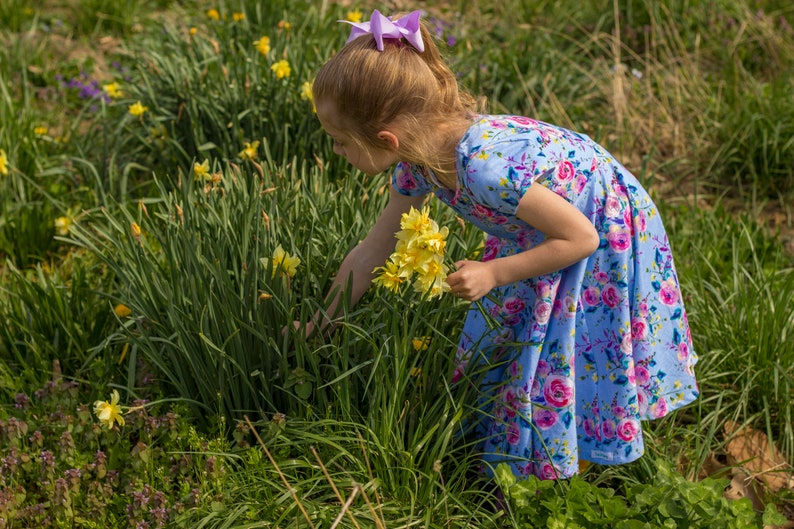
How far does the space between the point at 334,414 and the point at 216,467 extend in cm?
32

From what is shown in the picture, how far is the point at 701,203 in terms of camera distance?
3760 millimetres

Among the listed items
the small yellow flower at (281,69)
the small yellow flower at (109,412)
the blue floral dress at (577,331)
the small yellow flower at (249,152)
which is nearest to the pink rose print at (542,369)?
the blue floral dress at (577,331)

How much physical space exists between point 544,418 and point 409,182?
65 centimetres

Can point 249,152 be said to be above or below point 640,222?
below

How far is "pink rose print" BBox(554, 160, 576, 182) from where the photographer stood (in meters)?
1.91

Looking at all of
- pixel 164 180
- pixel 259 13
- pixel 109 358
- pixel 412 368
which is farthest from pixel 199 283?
pixel 259 13

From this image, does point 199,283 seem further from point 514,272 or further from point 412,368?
point 514,272

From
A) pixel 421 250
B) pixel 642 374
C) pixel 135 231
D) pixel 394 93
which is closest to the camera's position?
pixel 421 250

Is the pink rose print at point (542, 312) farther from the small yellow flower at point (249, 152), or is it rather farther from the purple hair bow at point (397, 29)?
the small yellow flower at point (249, 152)

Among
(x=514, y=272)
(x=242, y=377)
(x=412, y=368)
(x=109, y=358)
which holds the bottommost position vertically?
(x=109, y=358)

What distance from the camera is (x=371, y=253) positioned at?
84.8 inches

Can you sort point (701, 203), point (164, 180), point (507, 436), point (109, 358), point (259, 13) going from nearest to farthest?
1. point (507, 436)
2. point (109, 358)
3. point (164, 180)
4. point (701, 203)
5. point (259, 13)

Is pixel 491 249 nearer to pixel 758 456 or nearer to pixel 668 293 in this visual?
pixel 668 293

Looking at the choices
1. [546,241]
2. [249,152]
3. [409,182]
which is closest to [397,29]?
[409,182]
